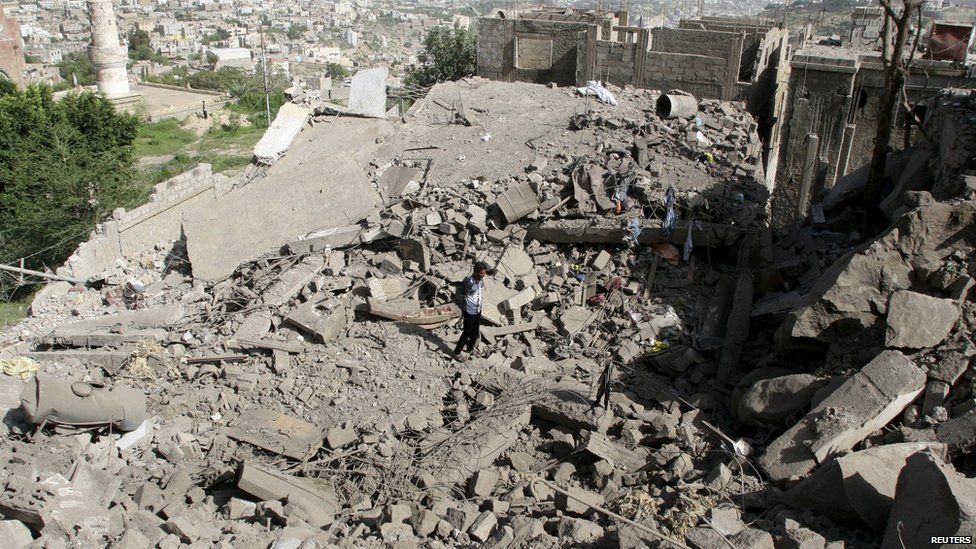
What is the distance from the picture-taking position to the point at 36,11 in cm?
10425

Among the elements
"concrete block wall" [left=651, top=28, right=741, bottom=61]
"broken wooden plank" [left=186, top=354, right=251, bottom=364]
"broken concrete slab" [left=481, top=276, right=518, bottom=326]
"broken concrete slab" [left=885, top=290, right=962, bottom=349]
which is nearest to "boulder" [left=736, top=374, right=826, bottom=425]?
"broken concrete slab" [left=885, top=290, right=962, bottom=349]

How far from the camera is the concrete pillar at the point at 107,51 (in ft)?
91.2

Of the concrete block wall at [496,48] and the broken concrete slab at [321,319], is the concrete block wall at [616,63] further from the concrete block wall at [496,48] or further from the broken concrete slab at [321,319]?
the broken concrete slab at [321,319]

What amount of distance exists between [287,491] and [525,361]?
3.03 metres

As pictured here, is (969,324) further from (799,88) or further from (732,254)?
(799,88)

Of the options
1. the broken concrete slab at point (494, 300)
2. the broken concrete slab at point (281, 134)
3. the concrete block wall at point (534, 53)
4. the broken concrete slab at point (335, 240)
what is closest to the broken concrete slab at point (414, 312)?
the broken concrete slab at point (494, 300)

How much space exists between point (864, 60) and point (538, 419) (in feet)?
61.3

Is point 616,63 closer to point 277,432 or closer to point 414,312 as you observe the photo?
point 414,312

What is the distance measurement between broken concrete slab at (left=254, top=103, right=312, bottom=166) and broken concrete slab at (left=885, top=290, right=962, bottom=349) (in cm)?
992

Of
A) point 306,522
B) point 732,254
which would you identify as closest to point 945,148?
point 732,254

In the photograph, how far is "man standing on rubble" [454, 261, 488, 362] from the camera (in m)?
7.56

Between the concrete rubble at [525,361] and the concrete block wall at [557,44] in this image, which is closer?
the concrete rubble at [525,361]

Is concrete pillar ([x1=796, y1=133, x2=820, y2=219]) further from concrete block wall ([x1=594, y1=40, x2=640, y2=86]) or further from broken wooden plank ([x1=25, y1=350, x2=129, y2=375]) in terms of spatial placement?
broken wooden plank ([x1=25, y1=350, x2=129, y2=375])

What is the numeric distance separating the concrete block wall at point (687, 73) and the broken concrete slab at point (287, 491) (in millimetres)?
13732
